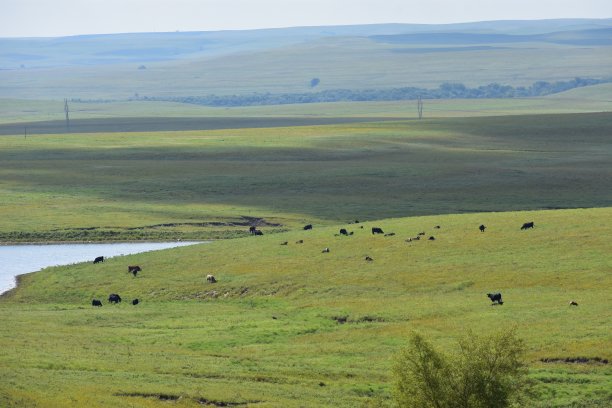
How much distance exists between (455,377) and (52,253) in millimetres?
38997

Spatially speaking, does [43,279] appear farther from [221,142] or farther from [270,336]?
[221,142]

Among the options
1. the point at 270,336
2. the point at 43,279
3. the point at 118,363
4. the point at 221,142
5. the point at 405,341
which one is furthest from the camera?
the point at 221,142

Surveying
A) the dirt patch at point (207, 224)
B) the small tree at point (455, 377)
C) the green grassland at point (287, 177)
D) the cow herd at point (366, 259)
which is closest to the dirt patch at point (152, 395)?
the small tree at point (455, 377)

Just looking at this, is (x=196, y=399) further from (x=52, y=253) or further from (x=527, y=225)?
(x=52, y=253)

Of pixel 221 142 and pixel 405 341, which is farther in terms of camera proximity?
pixel 221 142

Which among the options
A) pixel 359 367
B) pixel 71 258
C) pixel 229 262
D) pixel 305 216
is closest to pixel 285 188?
pixel 305 216

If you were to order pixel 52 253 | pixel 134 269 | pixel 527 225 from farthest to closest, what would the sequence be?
pixel 52 253 → pixel 527 225 → pixel 134 269

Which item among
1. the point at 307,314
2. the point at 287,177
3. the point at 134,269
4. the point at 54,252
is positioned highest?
the point at 287,177

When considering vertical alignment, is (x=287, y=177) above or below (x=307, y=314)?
above

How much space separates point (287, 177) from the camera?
8569 cm

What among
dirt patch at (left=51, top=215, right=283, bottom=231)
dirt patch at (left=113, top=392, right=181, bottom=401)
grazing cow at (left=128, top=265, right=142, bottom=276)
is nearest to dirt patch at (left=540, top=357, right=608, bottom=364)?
dirt patch at (left=113, top=392, right=181, bottom=401)

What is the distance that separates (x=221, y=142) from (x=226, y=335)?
240ft

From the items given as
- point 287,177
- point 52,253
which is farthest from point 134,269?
point 287,177

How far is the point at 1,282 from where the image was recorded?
Answer: 52344 millimetres
